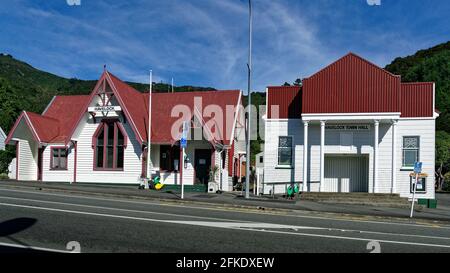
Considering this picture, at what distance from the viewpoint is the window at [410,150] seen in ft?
84.5

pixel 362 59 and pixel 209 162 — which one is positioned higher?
pixel 362 59

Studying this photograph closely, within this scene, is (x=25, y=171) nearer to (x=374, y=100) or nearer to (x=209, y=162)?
(x=209, y=162)

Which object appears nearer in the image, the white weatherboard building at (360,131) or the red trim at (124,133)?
the white weatherboard building at (360,131)

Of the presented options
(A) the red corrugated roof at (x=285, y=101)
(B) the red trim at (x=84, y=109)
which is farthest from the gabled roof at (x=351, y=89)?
(B) the red trim at (x=84, y=109)

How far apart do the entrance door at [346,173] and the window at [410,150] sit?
2220 mm

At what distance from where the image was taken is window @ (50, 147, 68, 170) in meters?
29.3

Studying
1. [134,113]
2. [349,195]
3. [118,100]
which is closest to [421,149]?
[349,195]

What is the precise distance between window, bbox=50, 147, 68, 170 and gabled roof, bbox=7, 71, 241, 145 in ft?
2.15

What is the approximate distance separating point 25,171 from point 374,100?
2237cm

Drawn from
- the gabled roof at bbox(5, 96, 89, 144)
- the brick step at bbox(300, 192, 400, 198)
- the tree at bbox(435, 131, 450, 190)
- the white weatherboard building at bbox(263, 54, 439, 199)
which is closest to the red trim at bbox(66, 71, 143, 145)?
the gabled roof at bbox(5, 96, 89, 144)

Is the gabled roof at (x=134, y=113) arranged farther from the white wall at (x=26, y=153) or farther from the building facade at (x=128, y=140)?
the white wall at (x=26, y=153)

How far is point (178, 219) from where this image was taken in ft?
40.4
